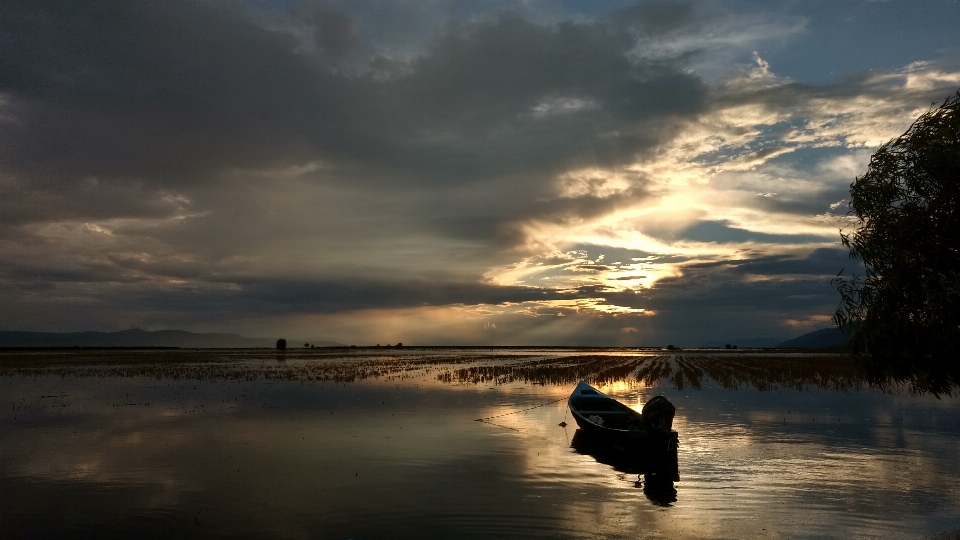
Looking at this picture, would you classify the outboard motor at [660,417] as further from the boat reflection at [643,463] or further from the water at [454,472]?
the water at [454,472]

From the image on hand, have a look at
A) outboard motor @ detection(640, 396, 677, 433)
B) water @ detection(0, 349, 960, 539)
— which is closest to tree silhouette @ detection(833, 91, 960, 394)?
water @ detection(0, 349, 960, 539)

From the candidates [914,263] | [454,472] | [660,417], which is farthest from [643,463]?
[914,263]

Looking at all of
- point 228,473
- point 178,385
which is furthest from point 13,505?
point 178,385

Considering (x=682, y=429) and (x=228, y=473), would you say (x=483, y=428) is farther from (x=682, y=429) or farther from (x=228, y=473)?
(x=228, y=473)

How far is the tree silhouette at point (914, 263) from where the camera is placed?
12156mm

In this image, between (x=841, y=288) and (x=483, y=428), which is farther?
(x=483, y=428)

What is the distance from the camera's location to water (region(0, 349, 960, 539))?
13516mm

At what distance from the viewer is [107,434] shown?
24.8 m

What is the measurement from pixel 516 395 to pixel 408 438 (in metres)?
16.4

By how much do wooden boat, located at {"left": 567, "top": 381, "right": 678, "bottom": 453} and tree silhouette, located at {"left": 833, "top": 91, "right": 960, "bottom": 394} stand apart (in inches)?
266

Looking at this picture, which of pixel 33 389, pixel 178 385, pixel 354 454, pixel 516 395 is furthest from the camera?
pixel 178 385

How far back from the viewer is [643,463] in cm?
1950

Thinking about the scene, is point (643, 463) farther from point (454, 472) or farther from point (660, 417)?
point (454, 472)

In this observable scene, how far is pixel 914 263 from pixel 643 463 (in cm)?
988
